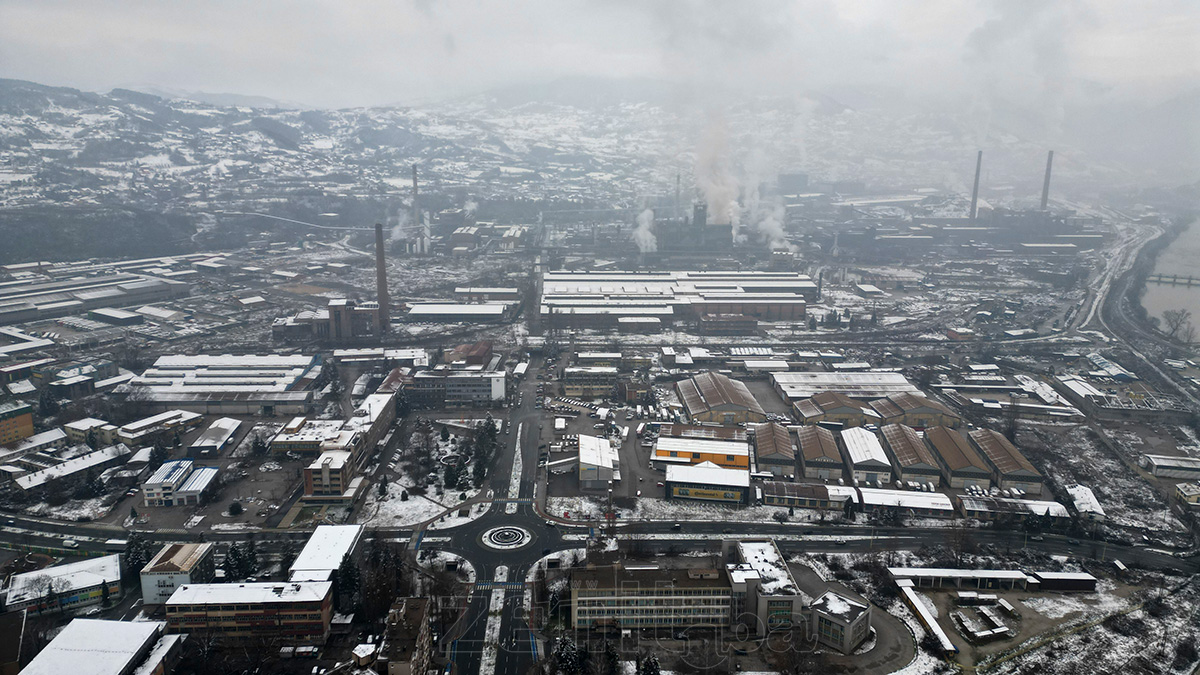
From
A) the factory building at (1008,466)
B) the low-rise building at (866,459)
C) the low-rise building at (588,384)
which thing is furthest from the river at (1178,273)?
the low-rise building at (588,384)

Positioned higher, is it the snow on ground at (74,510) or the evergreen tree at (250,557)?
the evergreen tree at (250,557)

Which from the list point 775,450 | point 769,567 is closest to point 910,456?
point 775,450

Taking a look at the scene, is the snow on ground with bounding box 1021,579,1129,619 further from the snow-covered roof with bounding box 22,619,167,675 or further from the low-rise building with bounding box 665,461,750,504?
the snow-covered roof with bounding box 22,619,167,675

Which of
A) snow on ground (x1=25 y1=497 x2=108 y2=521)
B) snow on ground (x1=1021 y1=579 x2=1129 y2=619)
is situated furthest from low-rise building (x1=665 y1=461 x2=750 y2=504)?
snow on ground (x1=25 y1=497 x2=108 y2=521)

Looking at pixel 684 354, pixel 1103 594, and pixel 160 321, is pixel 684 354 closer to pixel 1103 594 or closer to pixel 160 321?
pixel 1103 594

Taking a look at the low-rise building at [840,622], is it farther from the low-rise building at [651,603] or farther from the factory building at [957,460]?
the factory building at [957,460]

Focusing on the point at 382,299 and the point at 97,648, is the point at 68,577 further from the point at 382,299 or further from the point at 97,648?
the point at 382,299

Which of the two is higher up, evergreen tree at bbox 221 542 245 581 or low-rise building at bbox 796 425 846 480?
low-rise building at bbox 796 425 846 480
